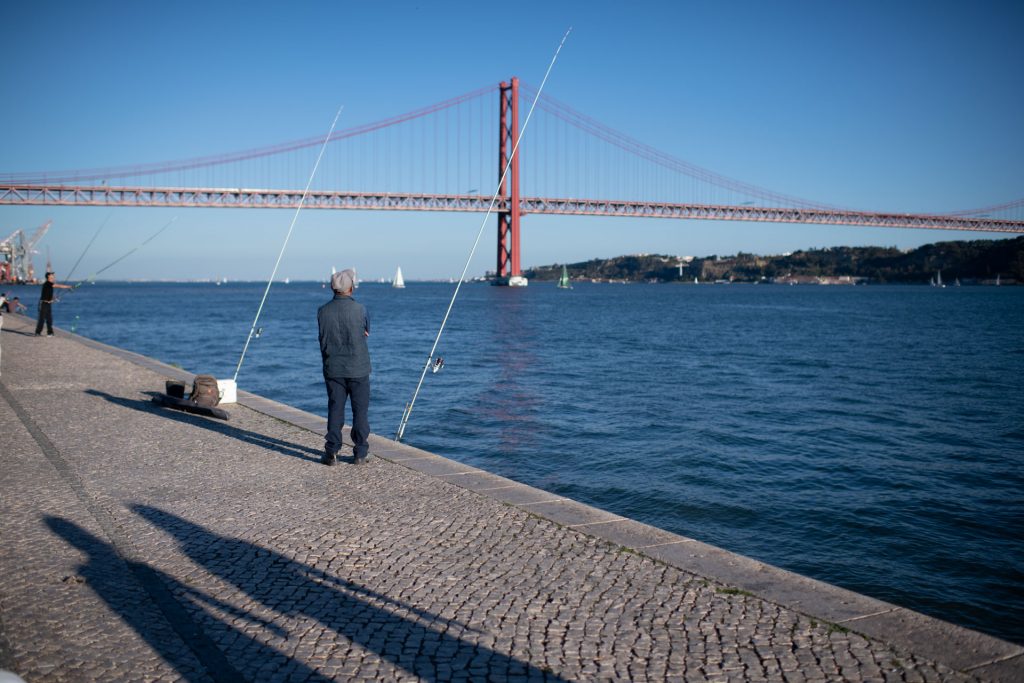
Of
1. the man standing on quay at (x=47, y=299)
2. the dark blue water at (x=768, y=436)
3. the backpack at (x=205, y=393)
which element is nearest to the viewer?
the dark blue water at (x=768, y=436)

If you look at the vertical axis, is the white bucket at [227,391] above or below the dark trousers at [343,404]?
below

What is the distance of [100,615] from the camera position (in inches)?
Answer: 125

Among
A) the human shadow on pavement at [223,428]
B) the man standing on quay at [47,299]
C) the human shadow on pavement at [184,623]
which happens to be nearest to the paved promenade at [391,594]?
the human shadow on pavement at [184,623]

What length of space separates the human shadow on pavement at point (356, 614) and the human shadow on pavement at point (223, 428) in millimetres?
2153

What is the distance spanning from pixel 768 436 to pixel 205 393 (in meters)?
6.93

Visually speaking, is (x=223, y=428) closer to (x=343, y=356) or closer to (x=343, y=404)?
(x=343, y=404)

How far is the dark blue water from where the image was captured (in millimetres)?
6074

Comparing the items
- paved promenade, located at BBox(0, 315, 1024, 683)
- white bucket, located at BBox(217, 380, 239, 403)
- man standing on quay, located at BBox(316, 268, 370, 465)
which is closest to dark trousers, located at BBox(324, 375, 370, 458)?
man standing on quay, located at BBox(316, 268, 370, 465)

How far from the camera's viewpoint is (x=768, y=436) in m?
10.5

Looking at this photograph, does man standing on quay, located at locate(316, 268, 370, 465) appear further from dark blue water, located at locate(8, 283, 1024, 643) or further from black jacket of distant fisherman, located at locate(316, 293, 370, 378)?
dark blue water, located at locate(8, 283, 1024, 643)

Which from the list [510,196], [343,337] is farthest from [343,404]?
[510,196]

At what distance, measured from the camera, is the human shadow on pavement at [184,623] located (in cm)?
277

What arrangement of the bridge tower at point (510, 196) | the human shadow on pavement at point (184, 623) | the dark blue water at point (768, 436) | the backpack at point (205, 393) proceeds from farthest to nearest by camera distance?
the bridge tower at point (510, 196) → the backpack at point (205, 393) → the dark blue water at point (768, 436) → the human shadow on pavement at point (184, 623)

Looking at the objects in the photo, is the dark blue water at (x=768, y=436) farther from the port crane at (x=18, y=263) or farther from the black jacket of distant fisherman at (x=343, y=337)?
the port crane at (x=18, y=263)
